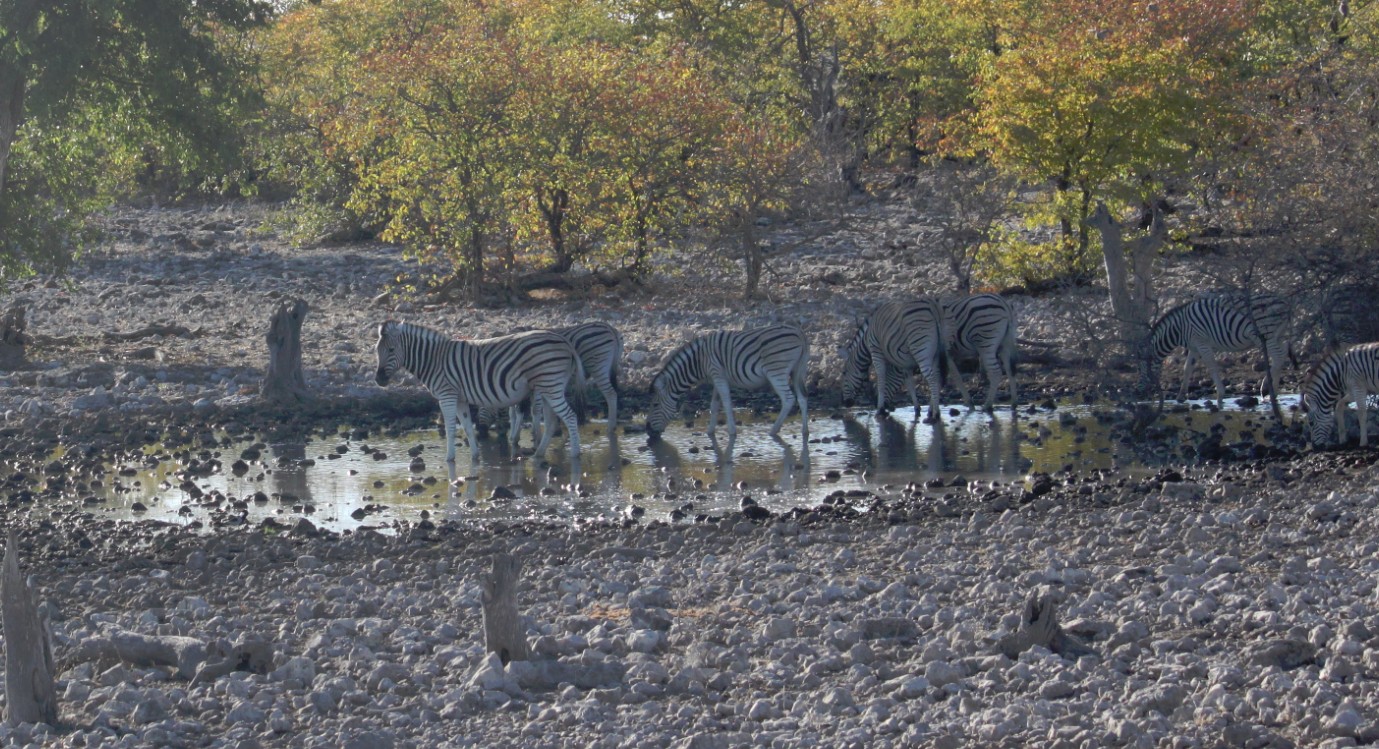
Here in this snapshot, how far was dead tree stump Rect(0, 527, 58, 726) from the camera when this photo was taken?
7262mm

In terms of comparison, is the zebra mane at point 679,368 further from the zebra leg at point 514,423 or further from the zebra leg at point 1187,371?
the zebra leg at point 1187,371

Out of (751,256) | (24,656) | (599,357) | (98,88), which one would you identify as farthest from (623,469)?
(751,256)

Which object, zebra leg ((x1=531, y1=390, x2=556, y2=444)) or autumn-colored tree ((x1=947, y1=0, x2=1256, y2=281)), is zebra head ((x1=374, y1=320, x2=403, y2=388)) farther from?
autumn-colored tree ((x1=947, y1=0, x2=1256, y2=281))

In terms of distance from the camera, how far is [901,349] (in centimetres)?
1858

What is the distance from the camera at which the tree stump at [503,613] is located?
323 inches

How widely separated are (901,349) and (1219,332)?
11.9ft

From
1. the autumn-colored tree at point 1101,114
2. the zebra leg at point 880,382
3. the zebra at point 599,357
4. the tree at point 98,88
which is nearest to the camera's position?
the zebra at point 599,357

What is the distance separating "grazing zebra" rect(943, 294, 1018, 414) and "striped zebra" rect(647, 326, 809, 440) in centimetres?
259

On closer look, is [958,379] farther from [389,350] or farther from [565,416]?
[389,350]

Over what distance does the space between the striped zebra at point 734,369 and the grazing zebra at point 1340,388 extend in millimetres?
5161

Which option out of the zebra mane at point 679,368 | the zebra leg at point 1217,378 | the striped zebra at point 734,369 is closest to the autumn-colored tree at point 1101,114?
the zebra leg at point 1217,378

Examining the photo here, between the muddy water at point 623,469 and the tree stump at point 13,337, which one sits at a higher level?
the tree stump at point 13,337

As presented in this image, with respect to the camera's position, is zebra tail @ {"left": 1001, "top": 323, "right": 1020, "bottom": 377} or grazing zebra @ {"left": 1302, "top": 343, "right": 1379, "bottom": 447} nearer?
grazing zebra @ {"left": 1302, "top": 343, "right": 1379, "bottom": 447}

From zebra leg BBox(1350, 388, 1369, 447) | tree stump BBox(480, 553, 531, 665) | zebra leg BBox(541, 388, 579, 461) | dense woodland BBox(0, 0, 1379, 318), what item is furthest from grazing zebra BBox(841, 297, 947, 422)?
tree stump BBox(480, 553, 531, 665)
